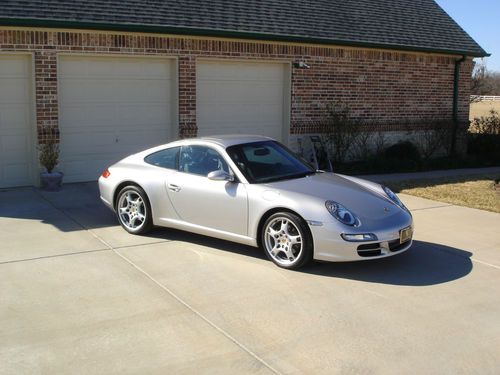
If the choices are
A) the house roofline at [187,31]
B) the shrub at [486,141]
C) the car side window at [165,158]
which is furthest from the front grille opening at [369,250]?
the shrub at [486,141]

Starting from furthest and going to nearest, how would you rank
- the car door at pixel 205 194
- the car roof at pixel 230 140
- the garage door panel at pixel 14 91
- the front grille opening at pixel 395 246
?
1. the garage door panel at pixel 14 91
2. the car roof at pixel 230 140
3. the car door at pixel 205 194
4. the front grille opening at pixel 395 246

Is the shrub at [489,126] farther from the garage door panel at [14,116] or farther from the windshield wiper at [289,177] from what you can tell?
the garage door panel at [14,116]

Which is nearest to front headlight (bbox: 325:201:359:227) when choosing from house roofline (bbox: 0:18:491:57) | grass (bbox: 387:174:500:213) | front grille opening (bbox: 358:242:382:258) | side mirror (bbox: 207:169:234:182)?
front grille opening (bbox: 358:242:382:258)

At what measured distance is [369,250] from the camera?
6.30m

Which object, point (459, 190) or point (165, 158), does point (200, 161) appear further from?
point (459, 190)

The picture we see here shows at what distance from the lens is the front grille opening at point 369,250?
626 cm

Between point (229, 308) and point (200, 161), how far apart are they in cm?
245

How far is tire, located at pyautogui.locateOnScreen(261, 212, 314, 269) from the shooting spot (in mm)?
6348

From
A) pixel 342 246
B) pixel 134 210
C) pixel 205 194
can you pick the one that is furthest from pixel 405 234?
pixel 134 210

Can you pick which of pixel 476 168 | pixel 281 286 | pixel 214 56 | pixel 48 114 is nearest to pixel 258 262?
pixel 281 286

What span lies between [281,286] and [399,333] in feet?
4.51

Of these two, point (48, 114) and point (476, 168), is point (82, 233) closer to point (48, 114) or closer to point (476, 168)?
point (48, 114)

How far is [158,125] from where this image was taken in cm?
1246

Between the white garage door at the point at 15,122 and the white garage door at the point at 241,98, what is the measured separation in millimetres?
3383
